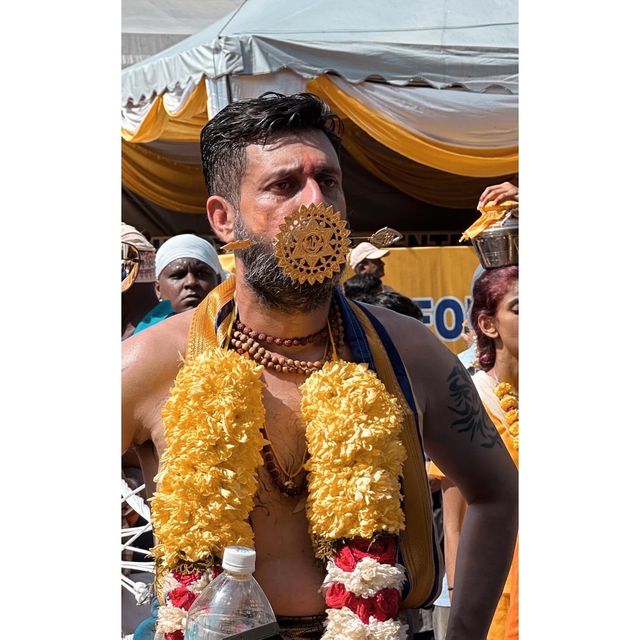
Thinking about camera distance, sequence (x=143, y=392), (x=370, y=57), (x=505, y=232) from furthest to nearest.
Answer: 1. (x=370, y=57)
2. (x=505, y=232)
3. (x=143, y=392)

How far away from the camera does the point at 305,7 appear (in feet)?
21.1

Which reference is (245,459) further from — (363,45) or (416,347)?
(363,45)

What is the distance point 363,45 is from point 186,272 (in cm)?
254

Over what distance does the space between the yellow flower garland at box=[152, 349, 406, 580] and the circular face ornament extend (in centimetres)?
22

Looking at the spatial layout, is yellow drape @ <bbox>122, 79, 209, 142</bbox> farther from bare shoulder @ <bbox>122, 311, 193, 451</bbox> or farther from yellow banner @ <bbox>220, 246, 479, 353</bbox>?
bare shoulder @ <bbox>122, 311, 193, 451</bbox>

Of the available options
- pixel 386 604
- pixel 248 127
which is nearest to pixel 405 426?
pixel 386 604

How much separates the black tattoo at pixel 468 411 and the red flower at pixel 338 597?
0.52 metres

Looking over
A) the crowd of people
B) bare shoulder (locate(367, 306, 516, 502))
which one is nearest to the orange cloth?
bare shoulder (locate(367, 306, 516, 502))

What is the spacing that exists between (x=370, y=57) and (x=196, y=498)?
15.4 ft

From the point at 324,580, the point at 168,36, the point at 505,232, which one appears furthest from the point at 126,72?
the point at 324,580

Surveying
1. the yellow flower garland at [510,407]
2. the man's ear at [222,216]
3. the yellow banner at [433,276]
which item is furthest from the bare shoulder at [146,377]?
the yellow banner at [433,276]

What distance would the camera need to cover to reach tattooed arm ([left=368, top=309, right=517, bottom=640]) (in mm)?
2381
